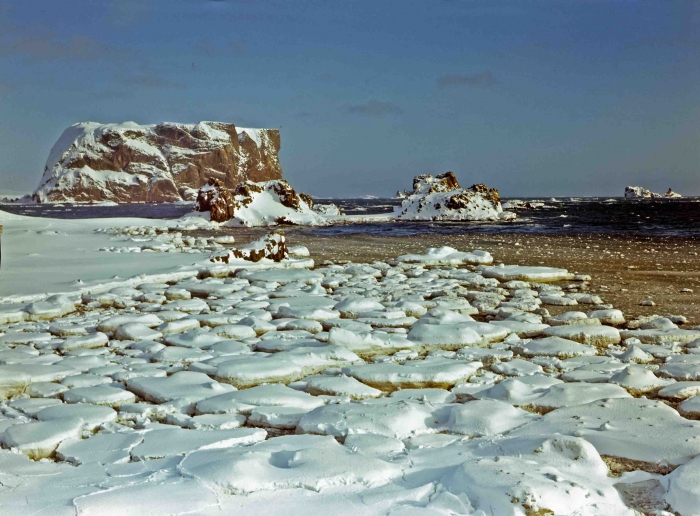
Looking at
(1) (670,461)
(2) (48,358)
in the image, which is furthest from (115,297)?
(1) (670,461)

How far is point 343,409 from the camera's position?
2.70 m

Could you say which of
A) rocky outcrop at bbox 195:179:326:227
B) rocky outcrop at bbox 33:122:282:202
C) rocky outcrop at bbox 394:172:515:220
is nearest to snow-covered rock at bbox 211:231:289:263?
rocky outcrop at bbox 195:179:326:227

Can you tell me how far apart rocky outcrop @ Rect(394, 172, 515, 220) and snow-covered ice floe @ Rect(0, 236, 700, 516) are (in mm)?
22391

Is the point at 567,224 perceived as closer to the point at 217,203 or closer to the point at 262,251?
the point at 217,203

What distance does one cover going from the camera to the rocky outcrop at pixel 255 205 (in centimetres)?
2156

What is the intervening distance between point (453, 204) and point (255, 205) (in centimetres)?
992

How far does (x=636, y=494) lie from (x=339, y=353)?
2040 millimetres

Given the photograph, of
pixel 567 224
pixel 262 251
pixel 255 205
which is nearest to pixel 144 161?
pixel 255 205

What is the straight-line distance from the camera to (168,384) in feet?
10.2

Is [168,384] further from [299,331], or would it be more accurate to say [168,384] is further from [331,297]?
[331,297]

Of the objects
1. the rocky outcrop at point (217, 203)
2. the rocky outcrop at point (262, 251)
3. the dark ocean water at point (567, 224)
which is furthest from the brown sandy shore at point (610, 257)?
the rocky outcrop at point (217, 203)

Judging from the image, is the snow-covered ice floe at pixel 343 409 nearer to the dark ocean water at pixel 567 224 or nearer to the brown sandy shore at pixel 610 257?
the brown sandy shore at pixel 610 257

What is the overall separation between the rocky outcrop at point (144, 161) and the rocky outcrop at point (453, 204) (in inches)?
3572

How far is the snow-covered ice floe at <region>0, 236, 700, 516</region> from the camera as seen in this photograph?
189 cm
